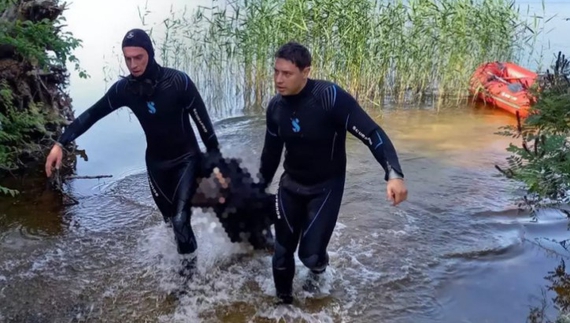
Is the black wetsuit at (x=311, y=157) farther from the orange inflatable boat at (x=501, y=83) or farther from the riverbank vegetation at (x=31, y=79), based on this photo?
the orange inflatable boat at (x=501, y=83)

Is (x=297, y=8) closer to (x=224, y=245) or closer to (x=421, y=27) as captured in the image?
(x=421, y=27)

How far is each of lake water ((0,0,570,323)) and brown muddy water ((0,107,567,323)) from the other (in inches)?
0.5

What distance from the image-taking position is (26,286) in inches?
178

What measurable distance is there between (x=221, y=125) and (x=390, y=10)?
348cm

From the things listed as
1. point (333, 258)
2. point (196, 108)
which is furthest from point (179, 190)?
point (333, 258)

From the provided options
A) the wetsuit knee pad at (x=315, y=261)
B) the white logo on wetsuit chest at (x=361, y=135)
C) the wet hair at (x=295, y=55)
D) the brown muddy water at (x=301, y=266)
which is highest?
the wet hair at (x=295, y=55)

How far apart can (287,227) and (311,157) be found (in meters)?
0.49

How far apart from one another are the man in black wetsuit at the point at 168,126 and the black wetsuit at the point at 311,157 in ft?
2.03

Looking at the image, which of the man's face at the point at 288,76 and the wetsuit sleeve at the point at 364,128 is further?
the man's face at the point at 288,76

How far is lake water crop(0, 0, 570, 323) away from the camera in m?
4.23

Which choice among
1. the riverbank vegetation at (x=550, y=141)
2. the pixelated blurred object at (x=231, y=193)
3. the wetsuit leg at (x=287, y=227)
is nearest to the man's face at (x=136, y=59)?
the pixelated blurred object at (x=231, y=193)

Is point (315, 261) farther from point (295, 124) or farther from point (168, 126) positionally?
point (168, 126)

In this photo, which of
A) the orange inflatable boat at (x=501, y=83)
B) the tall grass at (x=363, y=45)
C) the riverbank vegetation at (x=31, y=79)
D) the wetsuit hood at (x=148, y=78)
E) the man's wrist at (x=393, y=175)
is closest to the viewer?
the man's wrist at (x=393, y=175)

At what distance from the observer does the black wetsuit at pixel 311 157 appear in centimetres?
359
